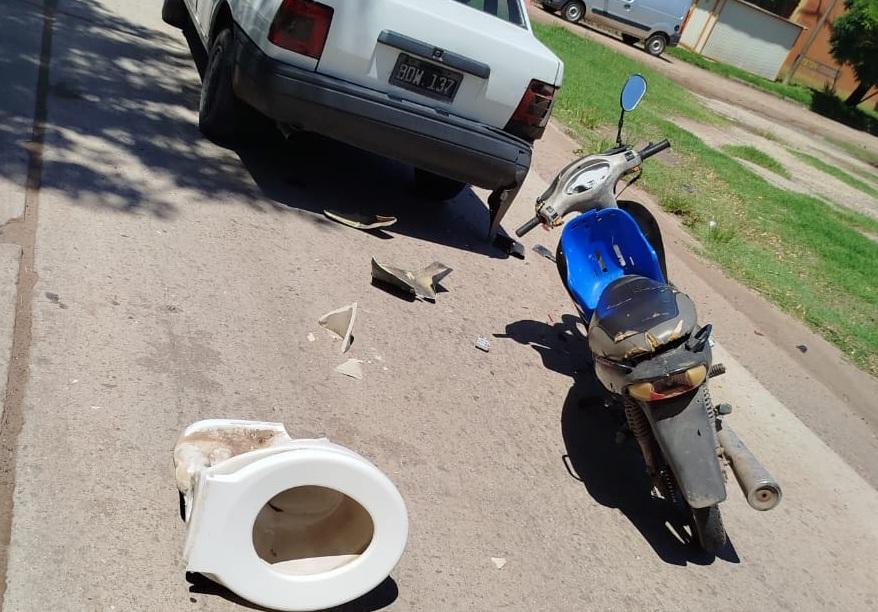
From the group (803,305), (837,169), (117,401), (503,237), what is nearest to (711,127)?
(837,169)

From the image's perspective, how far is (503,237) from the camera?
6082 mm

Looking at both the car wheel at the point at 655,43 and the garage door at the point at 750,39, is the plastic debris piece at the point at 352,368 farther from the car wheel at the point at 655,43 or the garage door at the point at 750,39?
the garage door at the point at 750,39

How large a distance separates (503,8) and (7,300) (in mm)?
4106

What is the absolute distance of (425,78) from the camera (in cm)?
499

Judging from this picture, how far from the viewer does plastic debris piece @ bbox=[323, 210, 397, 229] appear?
530 cm

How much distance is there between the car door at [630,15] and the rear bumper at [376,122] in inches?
916

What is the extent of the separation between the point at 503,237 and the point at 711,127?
10608 millimetres

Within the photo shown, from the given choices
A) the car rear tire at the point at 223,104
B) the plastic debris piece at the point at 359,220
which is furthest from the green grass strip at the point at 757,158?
the car rear tire at the point at 223,104

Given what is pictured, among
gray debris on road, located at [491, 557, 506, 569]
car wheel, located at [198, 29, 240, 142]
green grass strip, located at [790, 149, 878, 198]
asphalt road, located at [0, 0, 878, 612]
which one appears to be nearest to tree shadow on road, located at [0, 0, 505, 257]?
asphalt road, located at [0, 0, 878, 612]

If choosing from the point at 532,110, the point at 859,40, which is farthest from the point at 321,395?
the point at 859,40

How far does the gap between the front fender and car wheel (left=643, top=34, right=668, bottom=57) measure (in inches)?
1037

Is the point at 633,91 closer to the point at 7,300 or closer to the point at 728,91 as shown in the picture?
the point at 7,300

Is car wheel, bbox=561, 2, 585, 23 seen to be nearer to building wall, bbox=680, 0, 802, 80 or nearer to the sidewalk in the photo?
the sidewalk

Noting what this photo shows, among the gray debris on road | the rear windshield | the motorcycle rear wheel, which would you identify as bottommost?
the gray debris on road
